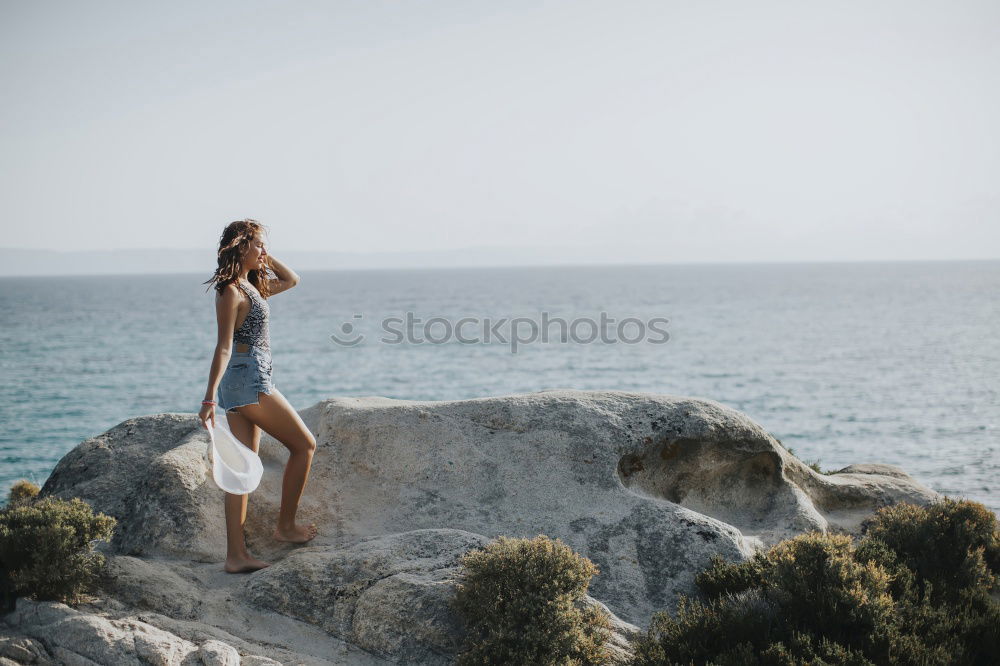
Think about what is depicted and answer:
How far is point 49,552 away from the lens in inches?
255

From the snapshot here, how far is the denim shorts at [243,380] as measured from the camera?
7.21 m

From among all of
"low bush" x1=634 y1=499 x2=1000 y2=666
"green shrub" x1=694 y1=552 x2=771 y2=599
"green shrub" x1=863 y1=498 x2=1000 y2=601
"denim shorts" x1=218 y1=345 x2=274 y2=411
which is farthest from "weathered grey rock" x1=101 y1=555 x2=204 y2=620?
"green shrub" x1=863 y1=498 x2=1000 y2=601

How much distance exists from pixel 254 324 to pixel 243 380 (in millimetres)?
556

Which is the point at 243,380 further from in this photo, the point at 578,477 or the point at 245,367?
the point at 578,477

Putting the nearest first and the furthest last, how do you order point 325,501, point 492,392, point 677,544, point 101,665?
point 101,665, point 677,544, point 325,501, point 492,392

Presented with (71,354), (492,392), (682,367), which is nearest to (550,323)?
(682,367)

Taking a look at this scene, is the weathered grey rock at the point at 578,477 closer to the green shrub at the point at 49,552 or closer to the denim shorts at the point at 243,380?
the denim shorts at the point at 243,380

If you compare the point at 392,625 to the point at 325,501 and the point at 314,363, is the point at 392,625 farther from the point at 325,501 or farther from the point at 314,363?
the point at 314,363

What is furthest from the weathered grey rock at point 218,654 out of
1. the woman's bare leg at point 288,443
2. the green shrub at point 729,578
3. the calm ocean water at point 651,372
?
the calm ocean water at point 651,372

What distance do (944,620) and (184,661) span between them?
686cm

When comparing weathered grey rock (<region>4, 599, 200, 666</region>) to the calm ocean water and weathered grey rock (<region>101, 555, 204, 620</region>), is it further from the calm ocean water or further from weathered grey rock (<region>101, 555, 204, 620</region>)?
the calm ocean water

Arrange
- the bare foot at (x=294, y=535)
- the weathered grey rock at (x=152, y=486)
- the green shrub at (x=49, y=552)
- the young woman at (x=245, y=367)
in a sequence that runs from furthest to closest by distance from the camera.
Result: the weathered grey rock at (x=152, y=486)
the bare foot at (x=294, y=535)
the young woman at (x=245, y=367)
the green shrub at (x=49, y=552)

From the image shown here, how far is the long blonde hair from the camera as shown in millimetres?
7164

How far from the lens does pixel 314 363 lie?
5681cm
